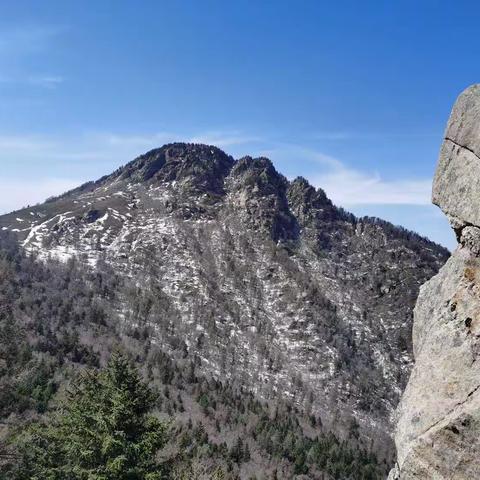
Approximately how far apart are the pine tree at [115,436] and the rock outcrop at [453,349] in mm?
14408

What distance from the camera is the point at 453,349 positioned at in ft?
31.8

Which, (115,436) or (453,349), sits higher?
(453,349)

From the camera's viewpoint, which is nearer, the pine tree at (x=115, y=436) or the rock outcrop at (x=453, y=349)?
the rock outcrop at (x=453, y=349)

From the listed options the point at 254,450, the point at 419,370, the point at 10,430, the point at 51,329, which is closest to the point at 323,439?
the point at 254,450

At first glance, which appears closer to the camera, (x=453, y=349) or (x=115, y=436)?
(x=453, y=349)

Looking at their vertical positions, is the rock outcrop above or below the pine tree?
above

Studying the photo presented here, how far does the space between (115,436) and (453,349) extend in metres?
Answer: 17.3

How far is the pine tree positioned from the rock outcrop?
1441 cm

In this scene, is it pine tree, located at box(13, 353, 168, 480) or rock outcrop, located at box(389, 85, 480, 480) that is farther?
pine tree, located at box(13, 353, 168, 480)

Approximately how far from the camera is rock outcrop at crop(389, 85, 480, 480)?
865 cm

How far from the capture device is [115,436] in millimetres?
22219

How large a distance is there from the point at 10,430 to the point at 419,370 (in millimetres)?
25471

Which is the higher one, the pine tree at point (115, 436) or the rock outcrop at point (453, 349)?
the rock outcrop at point (453, 349)

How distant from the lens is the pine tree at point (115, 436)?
21828 mm
